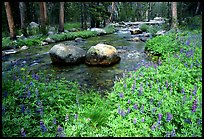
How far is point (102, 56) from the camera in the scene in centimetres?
930

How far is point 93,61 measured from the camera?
949 cm

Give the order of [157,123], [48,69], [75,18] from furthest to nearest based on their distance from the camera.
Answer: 1. [75,18]
2. [48,69]
3. [157,123]

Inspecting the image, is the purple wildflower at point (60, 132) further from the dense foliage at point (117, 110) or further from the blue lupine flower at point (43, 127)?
the blue lupine flower at point (43, 127)

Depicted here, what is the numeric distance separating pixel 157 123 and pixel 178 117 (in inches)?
22.8

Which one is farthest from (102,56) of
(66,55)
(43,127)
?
(43,127)

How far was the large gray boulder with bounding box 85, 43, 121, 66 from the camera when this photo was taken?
9320 millimetres

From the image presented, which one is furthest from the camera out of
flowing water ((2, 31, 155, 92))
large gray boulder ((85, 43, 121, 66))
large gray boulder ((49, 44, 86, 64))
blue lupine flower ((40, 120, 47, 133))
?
large gray boulder ((49, 44, 86, 64))

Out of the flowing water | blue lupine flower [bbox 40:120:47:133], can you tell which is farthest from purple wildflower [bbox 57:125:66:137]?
the flowing water

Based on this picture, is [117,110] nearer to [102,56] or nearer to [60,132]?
[60,132]

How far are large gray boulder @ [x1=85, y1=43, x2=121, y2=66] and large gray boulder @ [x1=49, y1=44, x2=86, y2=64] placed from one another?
424 mm

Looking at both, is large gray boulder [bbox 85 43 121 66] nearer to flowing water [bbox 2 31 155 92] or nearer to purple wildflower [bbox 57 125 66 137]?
flowing water [bbox 2 31 155 92]

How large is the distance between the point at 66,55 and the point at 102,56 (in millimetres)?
1707

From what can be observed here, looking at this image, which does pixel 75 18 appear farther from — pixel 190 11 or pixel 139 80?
pixel 139 80

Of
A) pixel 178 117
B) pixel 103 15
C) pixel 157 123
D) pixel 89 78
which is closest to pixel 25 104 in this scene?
pixel 157 123
